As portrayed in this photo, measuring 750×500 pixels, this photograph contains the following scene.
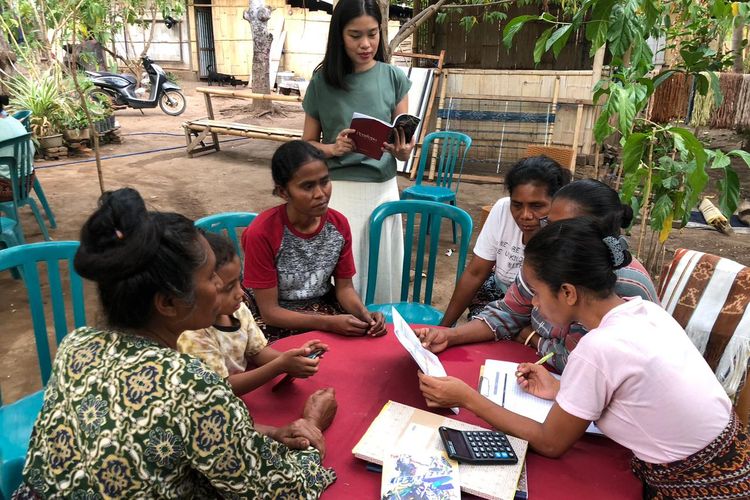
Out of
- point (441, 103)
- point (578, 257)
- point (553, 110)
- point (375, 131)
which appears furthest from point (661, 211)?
point (441, 103)

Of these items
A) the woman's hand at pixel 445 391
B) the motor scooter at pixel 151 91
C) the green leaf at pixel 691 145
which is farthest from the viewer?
the motor scooter at pixel 151 91

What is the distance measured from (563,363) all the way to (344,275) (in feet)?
3.23

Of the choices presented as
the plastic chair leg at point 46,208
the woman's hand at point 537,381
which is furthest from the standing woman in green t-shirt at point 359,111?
the plastic chair leg at point 46,208

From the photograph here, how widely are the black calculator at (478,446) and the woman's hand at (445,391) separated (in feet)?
0.31

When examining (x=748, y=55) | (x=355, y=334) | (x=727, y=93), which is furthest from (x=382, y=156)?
(x=748, y=55)

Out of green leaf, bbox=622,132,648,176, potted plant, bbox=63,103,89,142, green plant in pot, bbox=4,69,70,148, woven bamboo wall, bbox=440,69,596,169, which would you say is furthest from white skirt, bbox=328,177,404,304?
potted plant, bbox=63,103,89,142

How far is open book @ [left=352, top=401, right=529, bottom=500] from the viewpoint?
1204 millimetres

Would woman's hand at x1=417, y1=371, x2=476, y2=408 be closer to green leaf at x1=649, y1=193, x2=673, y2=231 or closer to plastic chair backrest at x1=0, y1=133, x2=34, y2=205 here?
green leaf at x1=649, y1=193, x2=673, y2=231

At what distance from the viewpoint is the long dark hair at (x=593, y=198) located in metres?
1.79

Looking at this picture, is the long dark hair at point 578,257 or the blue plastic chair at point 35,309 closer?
the long dark hair at point 578,257

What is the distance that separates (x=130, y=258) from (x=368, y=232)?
190cm

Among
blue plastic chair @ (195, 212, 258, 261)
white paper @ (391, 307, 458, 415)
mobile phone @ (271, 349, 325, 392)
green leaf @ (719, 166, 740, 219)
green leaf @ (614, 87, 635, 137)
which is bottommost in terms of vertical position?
mobile phone @ (271, 349, 325, 392)

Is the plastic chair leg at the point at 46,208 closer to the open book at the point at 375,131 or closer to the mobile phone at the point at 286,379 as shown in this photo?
the open book at the point at 375,131

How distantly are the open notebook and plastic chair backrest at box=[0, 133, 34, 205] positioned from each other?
3699 millimetres
